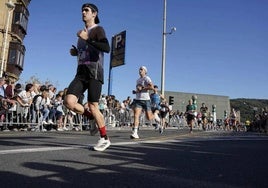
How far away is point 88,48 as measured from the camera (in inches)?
230

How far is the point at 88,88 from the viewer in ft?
19.2

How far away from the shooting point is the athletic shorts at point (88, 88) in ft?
18.9

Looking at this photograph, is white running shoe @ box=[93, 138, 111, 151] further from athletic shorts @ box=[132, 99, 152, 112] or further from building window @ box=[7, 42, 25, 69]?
building window @ box=[7, 42, 25, 69]

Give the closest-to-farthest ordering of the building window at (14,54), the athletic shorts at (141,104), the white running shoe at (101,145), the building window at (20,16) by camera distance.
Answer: the white running shoe at (101,145) < the athletic shorts at (141,104) < the building window at (14,54) < the building window at (20,16)

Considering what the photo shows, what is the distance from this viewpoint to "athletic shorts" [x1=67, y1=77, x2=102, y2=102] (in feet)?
18.9

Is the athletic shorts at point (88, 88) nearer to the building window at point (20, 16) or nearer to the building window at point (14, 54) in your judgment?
the building window at point (14, 54)

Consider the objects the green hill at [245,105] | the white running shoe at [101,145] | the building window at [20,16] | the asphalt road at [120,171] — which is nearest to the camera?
the asphalt road at [120,171]

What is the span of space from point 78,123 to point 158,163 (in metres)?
11.8

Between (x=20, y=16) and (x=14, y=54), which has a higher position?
(x=20, y=16)

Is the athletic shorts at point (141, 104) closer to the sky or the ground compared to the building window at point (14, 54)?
closer to the ground

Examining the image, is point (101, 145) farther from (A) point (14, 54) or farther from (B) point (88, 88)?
(A) point (14, 54)

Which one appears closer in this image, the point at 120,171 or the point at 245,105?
the point at 120,171

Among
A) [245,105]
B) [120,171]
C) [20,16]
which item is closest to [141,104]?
[120,171]

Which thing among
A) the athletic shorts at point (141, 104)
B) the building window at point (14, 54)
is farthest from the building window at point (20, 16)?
the athletic shorts at point (141, 104)
